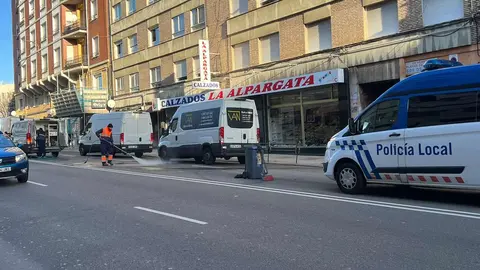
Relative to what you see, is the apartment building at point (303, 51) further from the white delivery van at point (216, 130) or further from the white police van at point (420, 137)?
the white police van at point (420, 137)

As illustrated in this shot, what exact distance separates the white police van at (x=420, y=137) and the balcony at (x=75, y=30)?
3426 centimetres

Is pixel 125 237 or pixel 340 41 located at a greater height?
pixel 340 41

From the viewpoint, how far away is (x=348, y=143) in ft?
29.2

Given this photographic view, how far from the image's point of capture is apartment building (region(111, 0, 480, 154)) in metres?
16.1

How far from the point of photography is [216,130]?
16.7 meters

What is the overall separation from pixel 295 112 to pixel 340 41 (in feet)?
13.4

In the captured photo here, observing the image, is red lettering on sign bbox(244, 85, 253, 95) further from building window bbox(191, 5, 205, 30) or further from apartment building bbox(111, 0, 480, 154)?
building window bbox(191, 5, 205, 30)

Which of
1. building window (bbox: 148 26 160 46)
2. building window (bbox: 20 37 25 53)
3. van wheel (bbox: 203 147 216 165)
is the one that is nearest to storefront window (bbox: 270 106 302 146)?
van wheel (bbox: 203 147 216 165)

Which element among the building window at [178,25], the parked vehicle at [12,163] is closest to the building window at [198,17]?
the building window at [178,25]

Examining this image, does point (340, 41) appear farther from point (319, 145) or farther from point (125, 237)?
point (125, 237)

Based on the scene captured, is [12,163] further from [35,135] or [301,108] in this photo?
[35,135]

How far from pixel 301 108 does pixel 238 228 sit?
1517cm

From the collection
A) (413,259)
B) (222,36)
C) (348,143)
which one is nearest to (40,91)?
(222,36)

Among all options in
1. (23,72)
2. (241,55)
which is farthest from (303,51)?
(23,72)
